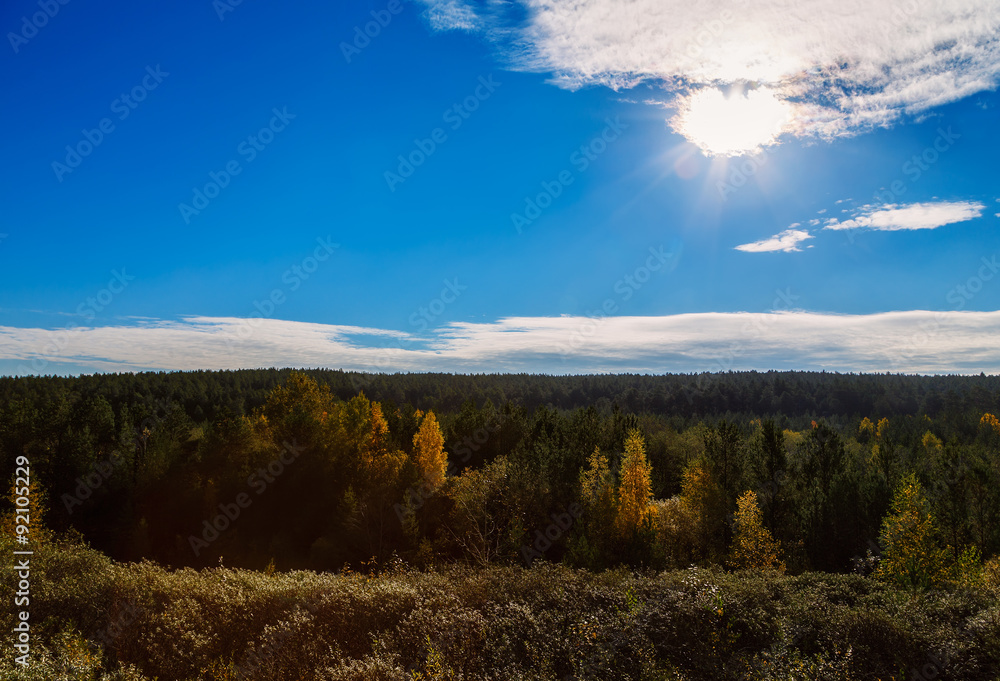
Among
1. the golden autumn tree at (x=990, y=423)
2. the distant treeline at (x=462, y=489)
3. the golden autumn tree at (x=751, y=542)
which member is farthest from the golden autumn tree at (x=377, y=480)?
the golden autumn tree at (x=990, y=423)

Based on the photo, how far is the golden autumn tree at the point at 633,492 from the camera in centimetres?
3491

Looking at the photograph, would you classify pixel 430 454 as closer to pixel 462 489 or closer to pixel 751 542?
pixel 462 489

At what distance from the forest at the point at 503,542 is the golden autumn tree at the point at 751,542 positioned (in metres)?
0.14

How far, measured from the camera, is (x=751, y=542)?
3347cm

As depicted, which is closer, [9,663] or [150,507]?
[9,663]

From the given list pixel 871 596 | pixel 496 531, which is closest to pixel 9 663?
pixel 871 596

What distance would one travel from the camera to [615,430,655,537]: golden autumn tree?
34.9 meters

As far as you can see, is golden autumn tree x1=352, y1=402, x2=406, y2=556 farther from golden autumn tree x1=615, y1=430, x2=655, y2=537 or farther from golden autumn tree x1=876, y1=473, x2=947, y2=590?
golden autumn tree x1=876, y1=473, x2=947, y2=590

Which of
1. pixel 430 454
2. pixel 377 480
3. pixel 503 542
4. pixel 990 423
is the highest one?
pixel 430 454

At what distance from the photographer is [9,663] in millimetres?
12180

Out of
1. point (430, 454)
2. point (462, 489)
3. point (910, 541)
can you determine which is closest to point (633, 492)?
point (462, 489)

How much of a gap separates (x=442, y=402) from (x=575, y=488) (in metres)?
85.2

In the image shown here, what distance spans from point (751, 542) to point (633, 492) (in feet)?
24.7

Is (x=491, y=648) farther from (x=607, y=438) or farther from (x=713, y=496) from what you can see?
(x=607, y=438)
